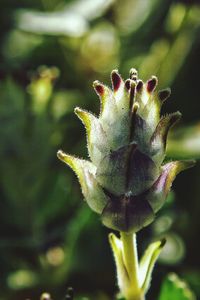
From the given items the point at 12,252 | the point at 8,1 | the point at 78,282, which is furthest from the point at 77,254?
the point at 8,1

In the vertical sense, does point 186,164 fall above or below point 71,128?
below

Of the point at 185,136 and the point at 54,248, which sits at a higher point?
the point at 185,136

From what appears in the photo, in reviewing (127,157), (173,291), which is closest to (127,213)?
(127,157)

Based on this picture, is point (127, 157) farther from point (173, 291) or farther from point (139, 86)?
point (173, 291)

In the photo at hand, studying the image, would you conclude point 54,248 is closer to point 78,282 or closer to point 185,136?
point 78,282

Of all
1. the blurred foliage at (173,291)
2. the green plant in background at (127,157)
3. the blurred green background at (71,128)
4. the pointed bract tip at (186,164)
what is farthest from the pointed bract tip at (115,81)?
the blurred green background at (71,128)

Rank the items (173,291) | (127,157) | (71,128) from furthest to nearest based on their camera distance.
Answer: (71,128), (173,291), (127,157)
